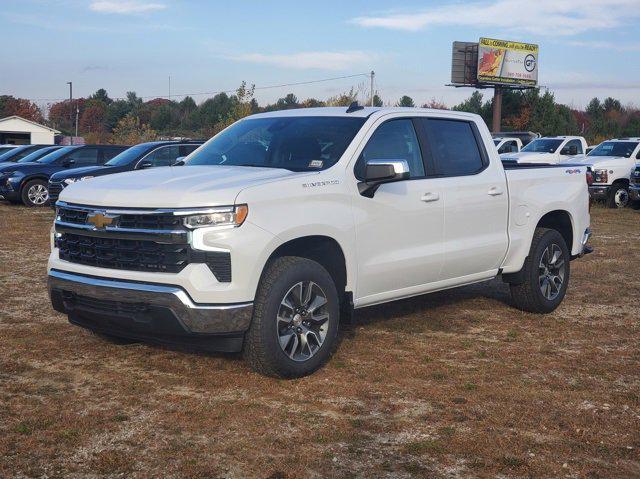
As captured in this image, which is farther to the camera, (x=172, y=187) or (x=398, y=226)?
(x=398, y=226)

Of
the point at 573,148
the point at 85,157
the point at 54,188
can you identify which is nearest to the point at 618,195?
the point at 573,148

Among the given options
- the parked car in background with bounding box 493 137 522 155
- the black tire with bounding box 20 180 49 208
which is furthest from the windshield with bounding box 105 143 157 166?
the parked car in background with bounding box 493 137 522 155

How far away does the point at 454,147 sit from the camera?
7438 millimetres

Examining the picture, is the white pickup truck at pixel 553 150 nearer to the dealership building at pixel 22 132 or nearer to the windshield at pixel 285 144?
the windshield at pixel 285 144

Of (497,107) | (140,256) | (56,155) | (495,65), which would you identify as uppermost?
(495,65)

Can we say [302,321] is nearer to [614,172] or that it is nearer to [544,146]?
[614,172]

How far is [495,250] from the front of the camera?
7637 mm

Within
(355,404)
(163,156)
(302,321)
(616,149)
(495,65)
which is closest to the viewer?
(355,404)

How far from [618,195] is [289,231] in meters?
18.6

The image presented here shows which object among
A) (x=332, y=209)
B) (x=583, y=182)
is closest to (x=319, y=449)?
(x=332, y=209)

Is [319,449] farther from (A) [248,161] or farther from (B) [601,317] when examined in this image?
(B) [601,317]

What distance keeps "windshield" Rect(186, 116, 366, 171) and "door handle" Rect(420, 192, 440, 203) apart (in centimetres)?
78

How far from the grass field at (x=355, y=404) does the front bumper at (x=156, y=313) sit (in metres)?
0.36

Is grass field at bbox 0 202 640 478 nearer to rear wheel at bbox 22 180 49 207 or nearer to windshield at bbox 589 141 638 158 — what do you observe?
rear wheel at bbox 22 180 49 207
